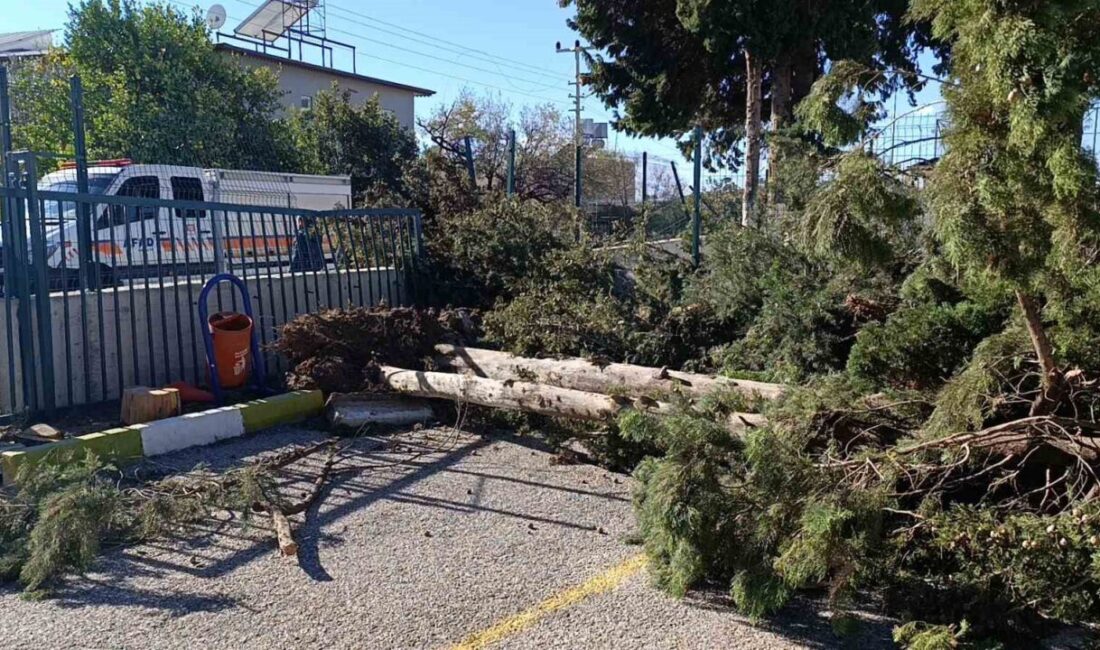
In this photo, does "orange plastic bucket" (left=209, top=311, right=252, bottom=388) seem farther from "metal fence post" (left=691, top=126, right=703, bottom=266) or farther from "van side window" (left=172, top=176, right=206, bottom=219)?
"van side window" (left=172, top=176, right=206, bottom=219)

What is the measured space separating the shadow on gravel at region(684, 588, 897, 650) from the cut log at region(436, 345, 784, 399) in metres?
1.82

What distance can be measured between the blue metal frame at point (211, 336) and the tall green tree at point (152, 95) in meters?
7.50

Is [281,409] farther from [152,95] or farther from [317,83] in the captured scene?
[317,83]

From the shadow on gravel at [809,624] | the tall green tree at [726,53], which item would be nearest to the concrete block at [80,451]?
the shadow on gravel at [809,624]

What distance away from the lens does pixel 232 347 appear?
8.07 meters

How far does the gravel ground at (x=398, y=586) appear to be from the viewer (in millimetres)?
4047

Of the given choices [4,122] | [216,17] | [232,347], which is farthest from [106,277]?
[216,17]

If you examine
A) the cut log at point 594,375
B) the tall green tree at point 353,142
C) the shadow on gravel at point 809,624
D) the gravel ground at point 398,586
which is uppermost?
the tall green tree at point 353,142

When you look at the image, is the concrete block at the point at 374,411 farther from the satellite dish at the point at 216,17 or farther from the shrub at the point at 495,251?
the satellite dish at the point at 216,17

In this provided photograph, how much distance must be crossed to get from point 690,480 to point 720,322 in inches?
173

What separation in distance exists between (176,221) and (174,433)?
20.5 feet

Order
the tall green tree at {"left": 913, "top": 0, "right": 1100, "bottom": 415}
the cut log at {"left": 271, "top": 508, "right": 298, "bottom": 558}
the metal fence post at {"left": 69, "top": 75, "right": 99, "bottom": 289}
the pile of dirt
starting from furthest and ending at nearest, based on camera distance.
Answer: the pile of dirt, the metal fence post at {"left": 69, "top": 75, "right": 99, "bottom": 289}, the cut log at {"left": 271, "top": 508, "right": 298, "bottom": 558}, the tall green tree at {"left": 913, "top": 0, "right": 1100, "bottom": 415}

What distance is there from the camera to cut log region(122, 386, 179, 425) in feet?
23.5

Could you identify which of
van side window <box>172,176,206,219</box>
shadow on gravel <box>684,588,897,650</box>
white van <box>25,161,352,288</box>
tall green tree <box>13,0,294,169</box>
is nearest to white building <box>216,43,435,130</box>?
tall green tree <box>13,0,294,169</box>
